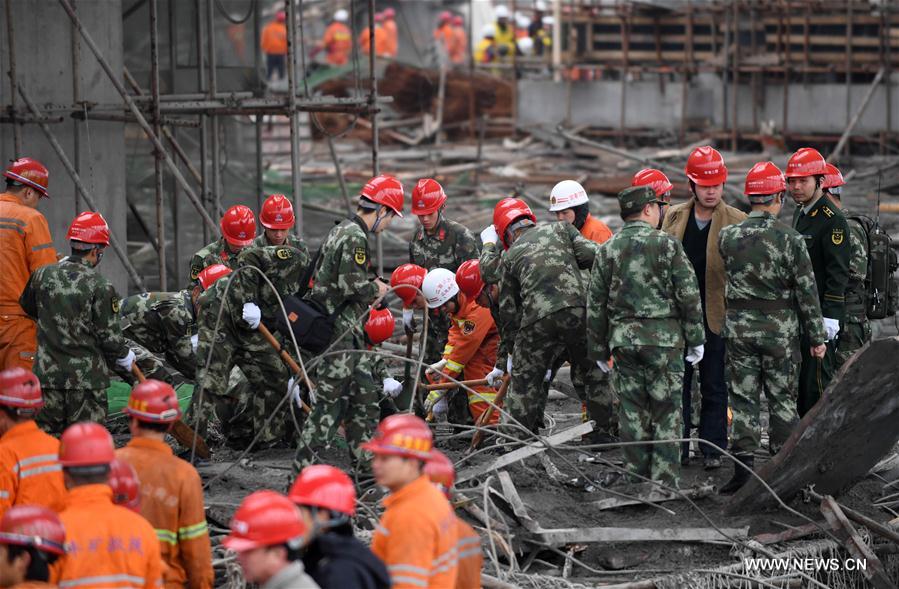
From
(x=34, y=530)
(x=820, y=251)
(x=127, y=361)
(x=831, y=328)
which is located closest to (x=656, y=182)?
(x=820, y=251)

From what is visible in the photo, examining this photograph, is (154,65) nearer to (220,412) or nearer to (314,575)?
(220,412)

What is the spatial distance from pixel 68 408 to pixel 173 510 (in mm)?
3242

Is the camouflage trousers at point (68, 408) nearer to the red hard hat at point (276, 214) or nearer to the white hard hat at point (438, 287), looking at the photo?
the red hard hat at point (276, 214)

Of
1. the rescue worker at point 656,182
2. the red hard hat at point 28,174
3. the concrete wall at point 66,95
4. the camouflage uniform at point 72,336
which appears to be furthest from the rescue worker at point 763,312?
the concrete wall at point 66,95

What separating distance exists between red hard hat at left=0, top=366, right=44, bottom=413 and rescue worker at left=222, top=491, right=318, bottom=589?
2190mm

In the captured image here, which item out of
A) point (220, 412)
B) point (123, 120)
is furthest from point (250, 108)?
point (220, 412)

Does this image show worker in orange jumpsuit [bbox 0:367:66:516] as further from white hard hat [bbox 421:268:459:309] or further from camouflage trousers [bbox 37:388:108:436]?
white hard hat [bbox 421:268:459:309]

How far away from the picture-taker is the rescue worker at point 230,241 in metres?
10.3

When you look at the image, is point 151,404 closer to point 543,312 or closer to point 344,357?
point 344,357

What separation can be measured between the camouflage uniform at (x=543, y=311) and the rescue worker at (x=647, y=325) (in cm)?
53

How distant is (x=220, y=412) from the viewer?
10.1 meters

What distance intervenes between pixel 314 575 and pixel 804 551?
3.83 m

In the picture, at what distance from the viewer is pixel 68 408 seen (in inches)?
356

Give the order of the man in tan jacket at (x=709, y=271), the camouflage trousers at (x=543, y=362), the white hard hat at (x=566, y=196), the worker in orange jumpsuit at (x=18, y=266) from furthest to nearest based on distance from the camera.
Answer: the white hard hat at (x=566, y=196) < the worker in orange jumpsuit at (x=18, y=266) < the camouflage trousers at (x=543, y=362) < the man in tan jacket at (x=709, y=271)
